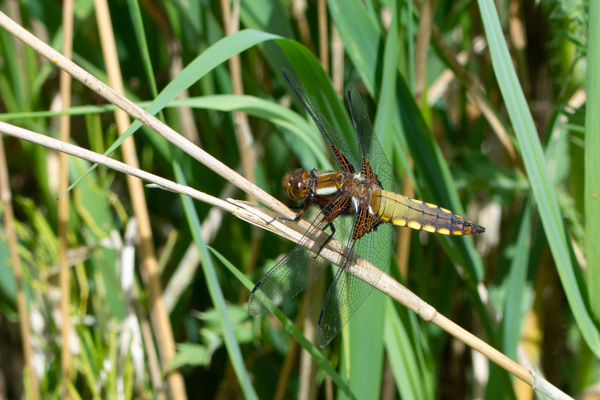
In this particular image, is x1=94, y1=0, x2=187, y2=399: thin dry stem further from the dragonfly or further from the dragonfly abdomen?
the dragonfly abdomen

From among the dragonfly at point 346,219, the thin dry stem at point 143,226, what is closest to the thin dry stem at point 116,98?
the dragonfly at point 346,219

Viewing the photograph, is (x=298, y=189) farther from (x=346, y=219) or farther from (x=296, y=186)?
(x=346, y=219)

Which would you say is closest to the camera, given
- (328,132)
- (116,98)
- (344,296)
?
(116,98)

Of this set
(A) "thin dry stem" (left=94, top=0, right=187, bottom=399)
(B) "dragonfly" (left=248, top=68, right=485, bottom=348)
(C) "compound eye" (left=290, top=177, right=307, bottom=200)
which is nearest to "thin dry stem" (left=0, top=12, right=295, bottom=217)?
(B) "dragonfly" (left=248, top=68, right=485, bottom=348)

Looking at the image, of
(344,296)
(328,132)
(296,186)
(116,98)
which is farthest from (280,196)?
(116,98)

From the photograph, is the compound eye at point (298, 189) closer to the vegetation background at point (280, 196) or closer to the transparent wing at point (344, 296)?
the vegetation background at point (280, 196)

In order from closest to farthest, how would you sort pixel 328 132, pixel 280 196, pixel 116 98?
pixel 116 98
pixel 328 132
pixel 280 196
